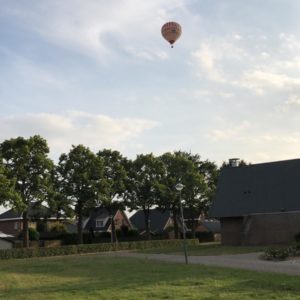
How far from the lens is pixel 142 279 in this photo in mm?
18281

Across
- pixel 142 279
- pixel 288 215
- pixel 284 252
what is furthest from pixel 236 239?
pixel 142 279

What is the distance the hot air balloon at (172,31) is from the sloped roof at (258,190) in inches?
1122

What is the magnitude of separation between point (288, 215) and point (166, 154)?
26146 millimetres

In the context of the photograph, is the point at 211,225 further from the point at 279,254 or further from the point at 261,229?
the point at 279,254

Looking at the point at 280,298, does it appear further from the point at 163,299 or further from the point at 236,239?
the point at 236,239

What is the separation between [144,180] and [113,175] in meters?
4.71

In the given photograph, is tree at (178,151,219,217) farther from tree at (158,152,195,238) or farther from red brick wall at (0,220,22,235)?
red brick wall at (0,220,22,235)

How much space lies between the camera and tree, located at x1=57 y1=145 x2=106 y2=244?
194ft

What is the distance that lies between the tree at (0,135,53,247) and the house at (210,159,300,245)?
18477 millimetres

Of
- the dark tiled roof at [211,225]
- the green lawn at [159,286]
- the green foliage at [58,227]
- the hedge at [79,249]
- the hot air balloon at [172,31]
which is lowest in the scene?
the green lawn at [159,286]

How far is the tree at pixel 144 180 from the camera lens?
66.2 metres

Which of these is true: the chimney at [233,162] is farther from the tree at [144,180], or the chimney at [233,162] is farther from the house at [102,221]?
the house at [102,221]

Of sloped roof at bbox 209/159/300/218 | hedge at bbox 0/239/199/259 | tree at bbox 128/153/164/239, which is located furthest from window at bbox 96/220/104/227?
sloped roof at bbox 209/159/300/218

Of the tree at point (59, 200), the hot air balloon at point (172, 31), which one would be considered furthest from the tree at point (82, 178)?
the hot air balloon at point (172, 31)
